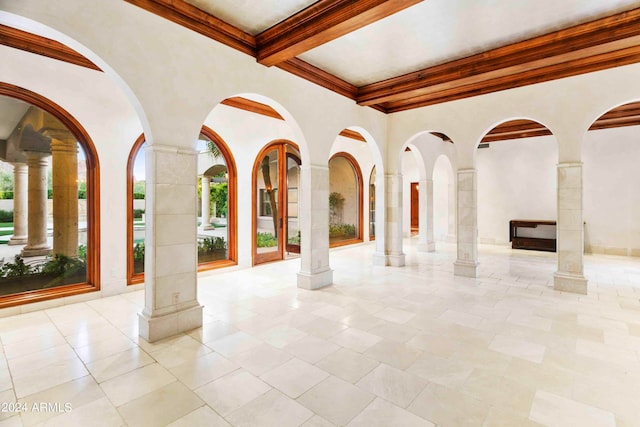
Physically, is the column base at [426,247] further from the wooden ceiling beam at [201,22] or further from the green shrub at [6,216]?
the green shrub at [6,216]

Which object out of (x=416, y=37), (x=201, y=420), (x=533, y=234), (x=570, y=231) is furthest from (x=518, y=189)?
(x=201, y=420)

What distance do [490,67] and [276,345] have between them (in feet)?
15.1

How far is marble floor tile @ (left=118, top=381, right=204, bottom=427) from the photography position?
1.98m

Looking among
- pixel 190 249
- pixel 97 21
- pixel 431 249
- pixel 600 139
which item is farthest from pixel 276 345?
pixel 600 139

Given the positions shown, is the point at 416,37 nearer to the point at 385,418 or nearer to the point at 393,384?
the point at 393,384

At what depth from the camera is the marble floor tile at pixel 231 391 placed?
2.12 meters

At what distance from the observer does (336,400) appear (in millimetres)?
2172

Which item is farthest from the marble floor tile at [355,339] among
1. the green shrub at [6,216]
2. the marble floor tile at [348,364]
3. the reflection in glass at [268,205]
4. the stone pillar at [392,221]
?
the green shrub at [6,216]

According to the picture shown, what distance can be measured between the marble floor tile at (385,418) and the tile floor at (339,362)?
10 mm

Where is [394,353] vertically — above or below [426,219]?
below

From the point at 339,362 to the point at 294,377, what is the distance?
0.43 meters

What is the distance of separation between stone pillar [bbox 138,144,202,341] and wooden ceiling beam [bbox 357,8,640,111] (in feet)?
11.8

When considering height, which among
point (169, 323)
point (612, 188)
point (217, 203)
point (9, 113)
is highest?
point (9, 113)

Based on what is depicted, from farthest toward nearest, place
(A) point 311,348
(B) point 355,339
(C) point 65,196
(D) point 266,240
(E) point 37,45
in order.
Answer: (D) point 266,240
(C) point 65,196
(E) point 37,45
(B) point 355,339
(A) point 311,348
